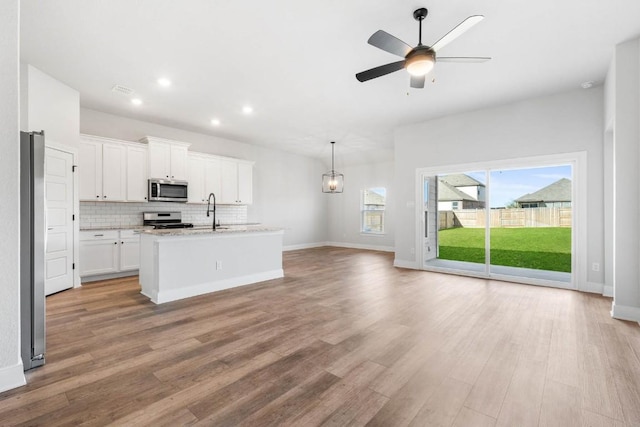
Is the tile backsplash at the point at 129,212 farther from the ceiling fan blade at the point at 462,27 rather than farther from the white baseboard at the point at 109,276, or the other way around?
the ceiling fan blade at the point at 462,27

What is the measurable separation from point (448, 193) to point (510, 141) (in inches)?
75.4

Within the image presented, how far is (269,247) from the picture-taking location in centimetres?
521

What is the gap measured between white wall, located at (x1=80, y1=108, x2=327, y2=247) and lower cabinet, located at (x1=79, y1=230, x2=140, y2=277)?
1.99 m

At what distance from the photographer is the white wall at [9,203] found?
1911 mm

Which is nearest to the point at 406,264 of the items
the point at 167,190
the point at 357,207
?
the point at 357,207

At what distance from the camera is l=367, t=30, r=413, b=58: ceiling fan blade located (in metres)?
2.45

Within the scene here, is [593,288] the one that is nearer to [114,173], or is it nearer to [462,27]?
[462,27]

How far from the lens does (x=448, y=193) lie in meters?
6.78

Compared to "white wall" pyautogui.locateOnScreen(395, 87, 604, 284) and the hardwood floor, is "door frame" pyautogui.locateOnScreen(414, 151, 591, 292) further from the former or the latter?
the hardwood floor

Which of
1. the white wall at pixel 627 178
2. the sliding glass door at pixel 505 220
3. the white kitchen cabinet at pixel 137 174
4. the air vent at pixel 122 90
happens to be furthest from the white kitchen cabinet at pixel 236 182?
the white wall at pixel 627 178

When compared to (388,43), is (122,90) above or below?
above

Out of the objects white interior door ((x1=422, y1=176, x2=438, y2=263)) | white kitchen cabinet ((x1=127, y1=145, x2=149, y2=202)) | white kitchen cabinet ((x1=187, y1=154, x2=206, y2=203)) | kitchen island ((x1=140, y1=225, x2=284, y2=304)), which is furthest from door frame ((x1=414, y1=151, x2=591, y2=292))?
white kitchen cabinet ((x1=127, y1=145, x2=149, y2=202))

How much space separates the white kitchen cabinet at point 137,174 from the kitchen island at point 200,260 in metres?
1.71

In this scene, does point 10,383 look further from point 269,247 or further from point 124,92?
point 124,92
